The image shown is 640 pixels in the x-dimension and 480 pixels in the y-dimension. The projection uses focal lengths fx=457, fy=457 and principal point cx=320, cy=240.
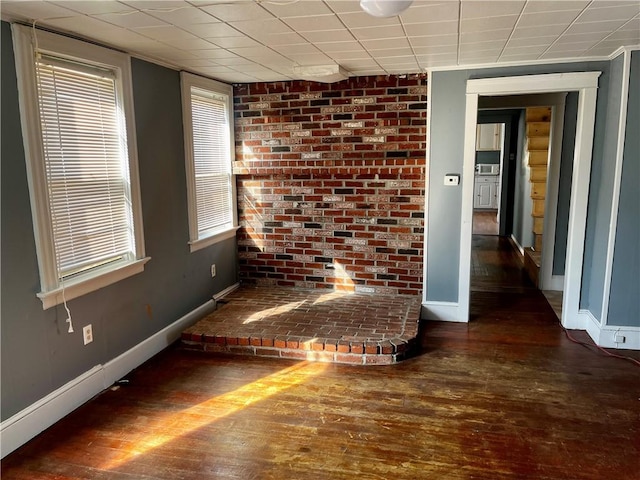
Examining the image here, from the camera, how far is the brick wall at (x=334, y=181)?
426cm

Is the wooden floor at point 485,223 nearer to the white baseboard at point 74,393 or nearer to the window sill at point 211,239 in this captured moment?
the window sill at point 211,239

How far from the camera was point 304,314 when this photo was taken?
13.3 ft

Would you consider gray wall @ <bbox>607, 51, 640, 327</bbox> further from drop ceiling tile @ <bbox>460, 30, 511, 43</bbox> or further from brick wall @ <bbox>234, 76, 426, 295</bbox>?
brick wall @ <bbox>234, 76, 426, 295</bbox>

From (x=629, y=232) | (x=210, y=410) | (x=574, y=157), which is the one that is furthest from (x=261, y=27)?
(x=629, y=232)

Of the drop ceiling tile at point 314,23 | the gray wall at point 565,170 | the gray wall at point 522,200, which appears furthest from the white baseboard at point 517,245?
the drop ceiling tile at point 314,23

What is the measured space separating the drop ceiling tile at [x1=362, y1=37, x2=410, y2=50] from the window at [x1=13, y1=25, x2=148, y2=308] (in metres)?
1.62

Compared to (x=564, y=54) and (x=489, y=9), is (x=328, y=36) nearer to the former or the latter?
(x=489, y=9)

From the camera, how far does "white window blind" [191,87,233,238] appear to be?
411 cm

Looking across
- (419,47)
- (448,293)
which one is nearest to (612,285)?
(448,293)

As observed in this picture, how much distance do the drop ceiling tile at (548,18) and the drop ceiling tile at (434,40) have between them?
1.37ft

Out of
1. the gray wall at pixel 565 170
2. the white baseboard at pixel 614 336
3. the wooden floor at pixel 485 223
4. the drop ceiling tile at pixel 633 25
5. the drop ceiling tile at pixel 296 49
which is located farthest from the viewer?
the wooden floor at pixel 485 223

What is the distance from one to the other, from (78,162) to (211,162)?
5.50 feet

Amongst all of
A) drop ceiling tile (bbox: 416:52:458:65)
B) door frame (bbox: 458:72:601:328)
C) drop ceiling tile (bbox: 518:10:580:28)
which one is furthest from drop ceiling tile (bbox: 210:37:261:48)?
door frame (bbox: 458:72:601:328)

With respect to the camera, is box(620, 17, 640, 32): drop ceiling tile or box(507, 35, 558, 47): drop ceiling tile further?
box(507, 35, 558, 47): drop ceiling tile
